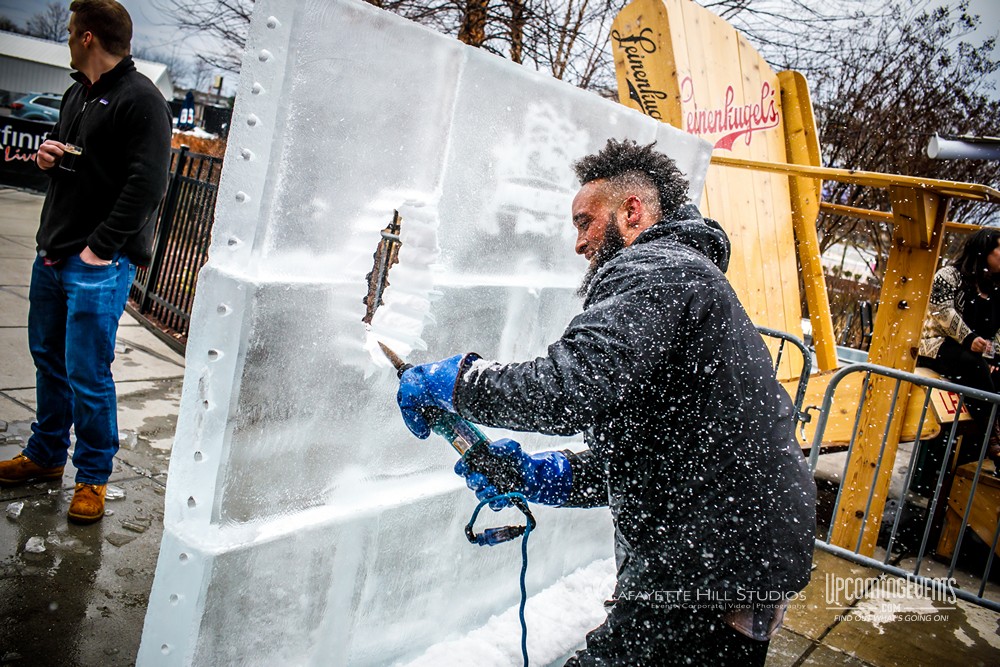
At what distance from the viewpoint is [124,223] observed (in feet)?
9.09

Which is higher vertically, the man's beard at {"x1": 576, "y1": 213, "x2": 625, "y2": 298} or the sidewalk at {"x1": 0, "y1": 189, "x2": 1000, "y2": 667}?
the man's beard at {"x1": 576, "y1": 213, "x2": 625, "y2": 298}

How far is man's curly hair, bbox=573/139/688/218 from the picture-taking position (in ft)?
6.52

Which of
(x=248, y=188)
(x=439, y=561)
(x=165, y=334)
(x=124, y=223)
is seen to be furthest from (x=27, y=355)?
(x=248, y=188)

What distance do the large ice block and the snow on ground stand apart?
96mm

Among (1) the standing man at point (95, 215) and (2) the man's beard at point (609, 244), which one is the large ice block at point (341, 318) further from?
(1) the standing man at point (95, 215)

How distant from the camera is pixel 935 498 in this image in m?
4.13

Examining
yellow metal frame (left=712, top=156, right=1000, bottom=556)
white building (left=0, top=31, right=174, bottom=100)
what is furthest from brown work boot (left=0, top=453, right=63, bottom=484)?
white building (left=0, top=31, right=174, bottom=100)

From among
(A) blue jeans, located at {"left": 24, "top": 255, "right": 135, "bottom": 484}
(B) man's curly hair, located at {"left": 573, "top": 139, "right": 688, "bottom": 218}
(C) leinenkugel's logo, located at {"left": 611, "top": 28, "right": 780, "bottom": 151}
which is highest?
(C) leinenkugel's logo, located at {"left": 611, "top": 28, "right": 780, "bottom": 151}

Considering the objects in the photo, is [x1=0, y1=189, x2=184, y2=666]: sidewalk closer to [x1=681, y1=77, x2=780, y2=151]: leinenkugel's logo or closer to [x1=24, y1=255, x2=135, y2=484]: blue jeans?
[x1=24, y1=255, x2=135, y2=484]: blue jeans

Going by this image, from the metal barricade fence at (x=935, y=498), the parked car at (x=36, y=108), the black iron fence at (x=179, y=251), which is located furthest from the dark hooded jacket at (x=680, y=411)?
the parked car at (x=36, y=108)

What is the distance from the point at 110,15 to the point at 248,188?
1865mm

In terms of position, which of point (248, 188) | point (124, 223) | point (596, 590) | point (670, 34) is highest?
point (670, 34)

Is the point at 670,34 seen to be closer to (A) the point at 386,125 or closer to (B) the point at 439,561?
(A) the point at 386,125

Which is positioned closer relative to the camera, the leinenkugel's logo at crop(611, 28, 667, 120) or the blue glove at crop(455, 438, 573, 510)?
the blue glove at crop(455, 438, 573, 510)
